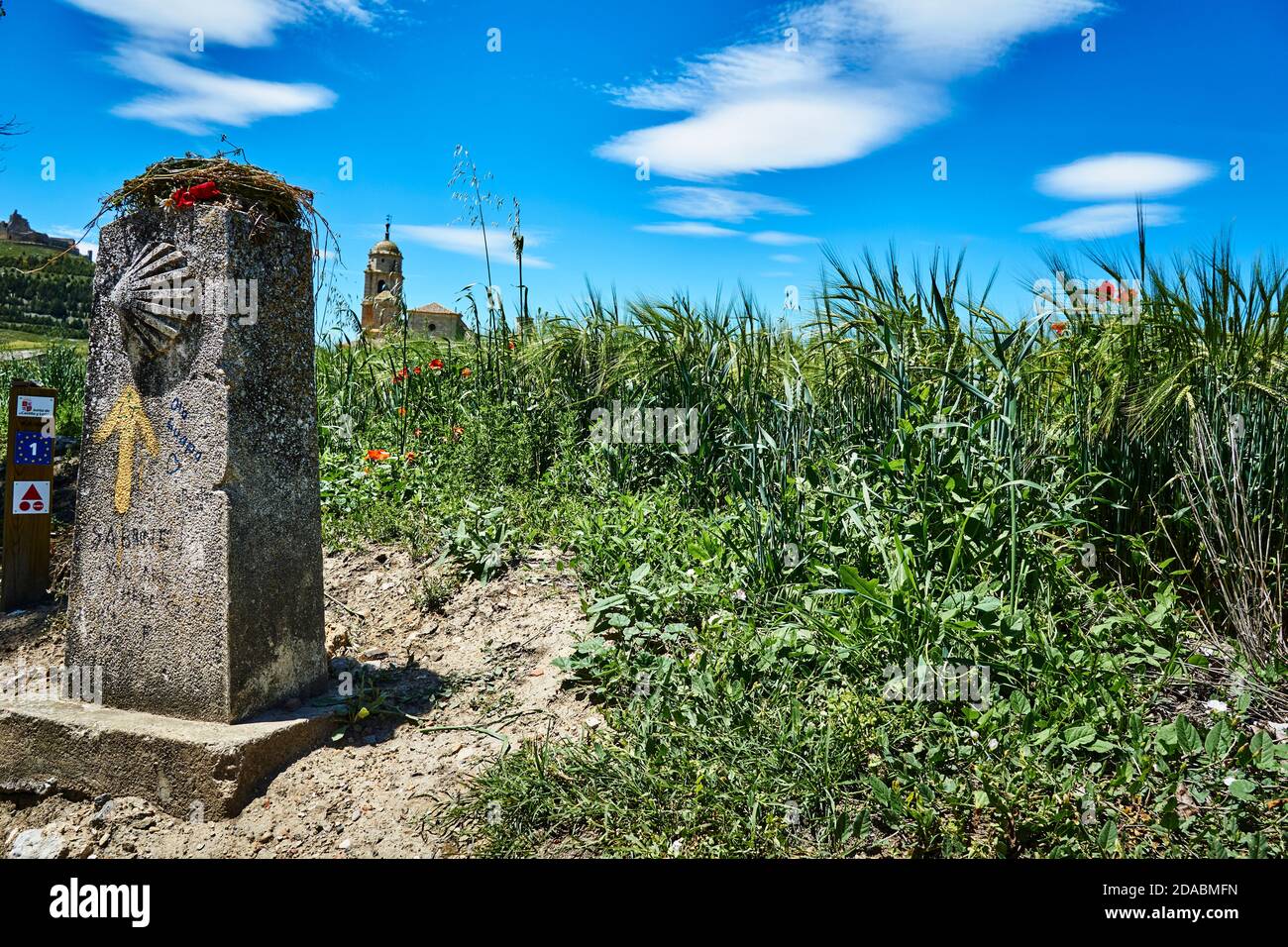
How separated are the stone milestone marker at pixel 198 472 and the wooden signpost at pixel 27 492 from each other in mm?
2344

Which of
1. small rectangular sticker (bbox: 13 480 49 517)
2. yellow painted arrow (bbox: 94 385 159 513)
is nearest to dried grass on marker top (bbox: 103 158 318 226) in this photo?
yellow painted arrow (bbox: 94 385 159 513)

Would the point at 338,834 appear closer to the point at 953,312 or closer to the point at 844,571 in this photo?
the point at 844,571

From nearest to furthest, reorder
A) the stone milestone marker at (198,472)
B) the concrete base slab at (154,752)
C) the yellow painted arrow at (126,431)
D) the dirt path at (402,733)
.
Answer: the dirt path at (402,733), the concrete base slab at (154,752), the stone milestone marker at (198,472), the yellow painted arrow at (126,431)

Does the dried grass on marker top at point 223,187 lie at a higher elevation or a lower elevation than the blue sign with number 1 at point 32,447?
higher

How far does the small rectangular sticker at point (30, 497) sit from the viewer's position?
5.30m

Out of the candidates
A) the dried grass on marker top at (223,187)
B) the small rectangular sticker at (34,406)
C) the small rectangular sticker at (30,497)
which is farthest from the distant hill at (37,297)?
the dried grass on marker top at (223,187)

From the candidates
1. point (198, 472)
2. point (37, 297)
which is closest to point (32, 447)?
point (198, 472)

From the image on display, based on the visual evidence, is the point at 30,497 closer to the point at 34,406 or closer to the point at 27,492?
the point at 27,492

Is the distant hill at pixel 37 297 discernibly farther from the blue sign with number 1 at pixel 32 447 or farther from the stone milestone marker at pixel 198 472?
the stone milestone marker at pixel 198 472

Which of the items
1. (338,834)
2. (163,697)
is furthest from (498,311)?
(338,834)

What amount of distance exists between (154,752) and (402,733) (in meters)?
0.87

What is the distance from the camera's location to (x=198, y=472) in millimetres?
3178

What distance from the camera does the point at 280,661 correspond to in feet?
11.1
